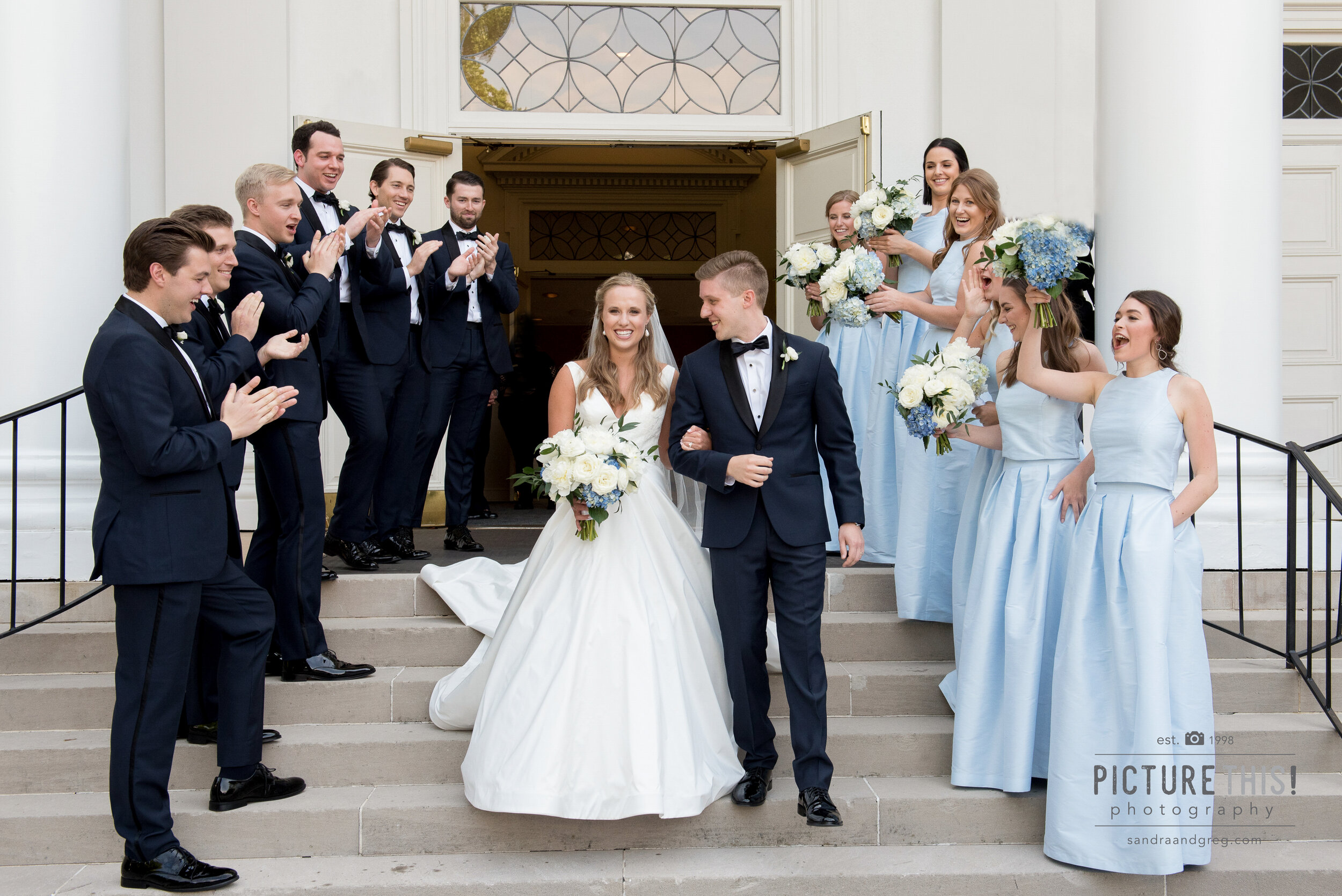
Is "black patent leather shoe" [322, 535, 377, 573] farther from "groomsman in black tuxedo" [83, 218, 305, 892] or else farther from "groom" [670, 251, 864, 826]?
"groom" [670, 251, 864, 826]

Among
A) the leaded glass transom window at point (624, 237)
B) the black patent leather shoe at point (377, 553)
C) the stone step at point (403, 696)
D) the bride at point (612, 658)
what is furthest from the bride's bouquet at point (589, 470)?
the leaded glass transom window at point (624, 237)

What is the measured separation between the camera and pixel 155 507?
11.2 feet

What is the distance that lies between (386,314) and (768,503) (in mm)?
2628

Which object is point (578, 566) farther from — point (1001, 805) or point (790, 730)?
point (1001, 805)

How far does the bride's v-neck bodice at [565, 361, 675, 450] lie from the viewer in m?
4.15

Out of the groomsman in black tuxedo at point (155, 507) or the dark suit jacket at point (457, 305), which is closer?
the groomsman in black tuxedo at point (155, 507)

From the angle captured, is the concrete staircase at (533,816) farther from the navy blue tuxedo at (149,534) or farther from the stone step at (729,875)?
the navy blue tuxedo at (149,534)

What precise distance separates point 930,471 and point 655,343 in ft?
5.07

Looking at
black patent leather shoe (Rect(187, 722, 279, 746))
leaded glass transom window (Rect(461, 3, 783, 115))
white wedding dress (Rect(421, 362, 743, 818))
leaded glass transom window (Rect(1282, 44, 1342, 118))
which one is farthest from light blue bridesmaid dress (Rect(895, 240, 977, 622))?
leaded glass transom window (Rect(1282, 44, 1342, 118))

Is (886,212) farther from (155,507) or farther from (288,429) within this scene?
(155,507)

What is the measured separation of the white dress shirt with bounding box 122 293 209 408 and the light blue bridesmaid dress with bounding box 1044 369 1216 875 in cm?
313

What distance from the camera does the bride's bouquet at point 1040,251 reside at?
12.3ft

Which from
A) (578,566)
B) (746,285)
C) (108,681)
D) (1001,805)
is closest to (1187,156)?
(746,285)

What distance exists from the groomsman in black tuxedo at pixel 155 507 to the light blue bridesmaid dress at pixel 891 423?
3268 millimetres
